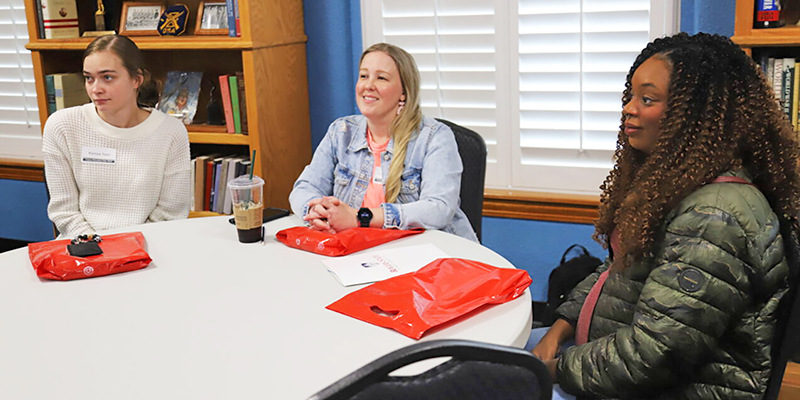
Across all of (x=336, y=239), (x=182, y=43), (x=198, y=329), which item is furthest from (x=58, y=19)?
(x=198, y=329)

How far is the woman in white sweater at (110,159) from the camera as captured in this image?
2.42 meters

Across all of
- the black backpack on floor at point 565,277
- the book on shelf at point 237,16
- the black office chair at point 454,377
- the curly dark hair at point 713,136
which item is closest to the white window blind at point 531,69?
the black backpack on floor at point 565,277

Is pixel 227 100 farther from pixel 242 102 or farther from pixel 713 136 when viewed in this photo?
pixel 713 136

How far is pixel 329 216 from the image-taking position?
6.37 ft

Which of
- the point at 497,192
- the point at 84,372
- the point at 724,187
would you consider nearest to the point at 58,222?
the point at 84,372

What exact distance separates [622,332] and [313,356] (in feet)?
1.91

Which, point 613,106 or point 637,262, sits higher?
point 613,106

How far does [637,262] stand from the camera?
1480 millimetres

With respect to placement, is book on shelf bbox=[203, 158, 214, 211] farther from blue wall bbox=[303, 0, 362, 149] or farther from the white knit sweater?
the white knit sweater

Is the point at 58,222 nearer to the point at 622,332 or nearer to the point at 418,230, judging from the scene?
the point at 418,230

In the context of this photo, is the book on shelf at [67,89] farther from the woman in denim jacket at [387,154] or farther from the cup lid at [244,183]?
the cup lid at [244,183]

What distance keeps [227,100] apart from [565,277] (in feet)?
5.21

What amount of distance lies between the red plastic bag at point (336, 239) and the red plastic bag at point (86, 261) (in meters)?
0.34

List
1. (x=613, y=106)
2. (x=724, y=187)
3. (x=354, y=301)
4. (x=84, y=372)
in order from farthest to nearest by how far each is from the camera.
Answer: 1. (x=613, y=106)
2. (x=354, y=301)
3. (x=724, y=187)
4. (x=84, y=372)
